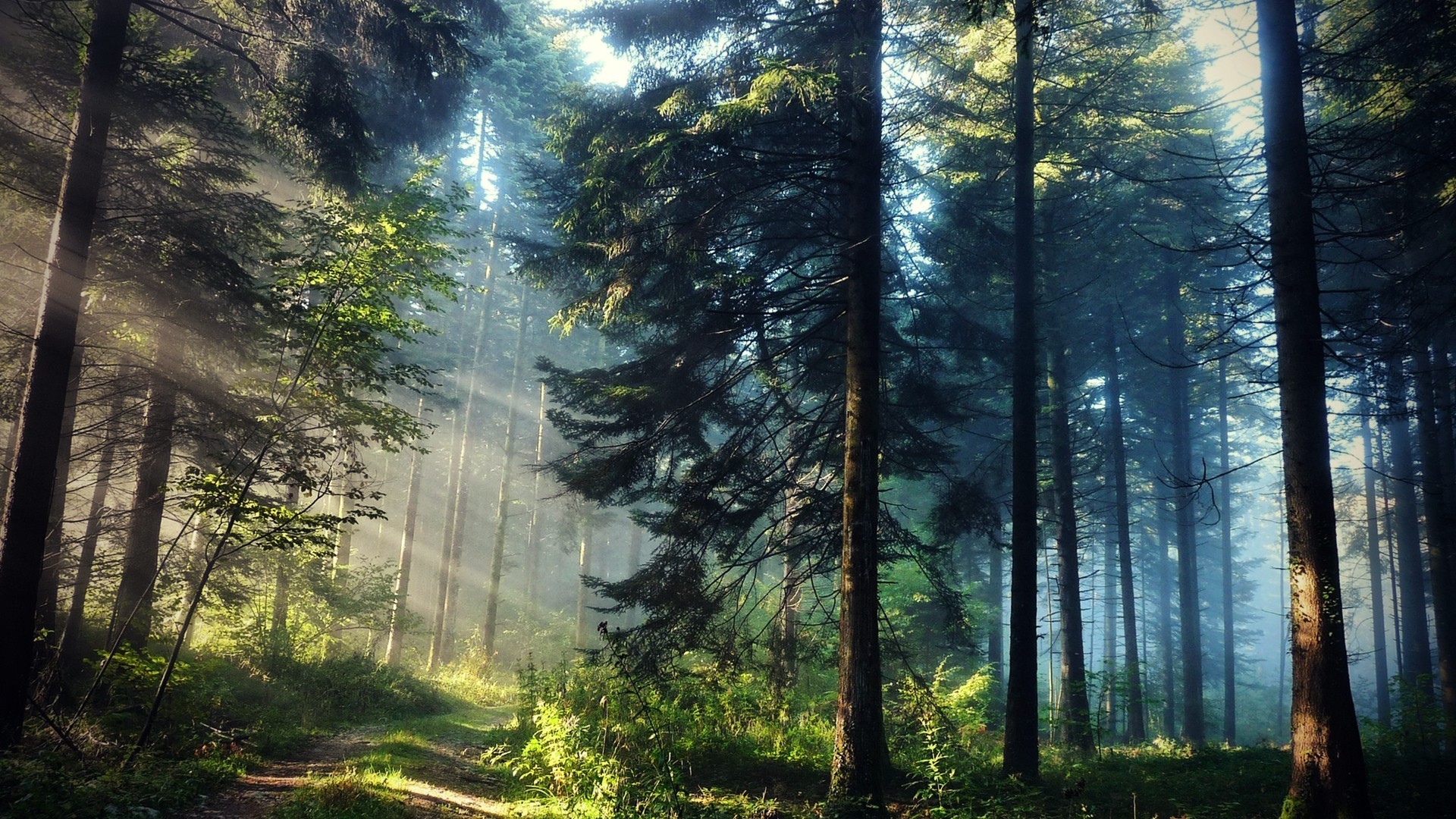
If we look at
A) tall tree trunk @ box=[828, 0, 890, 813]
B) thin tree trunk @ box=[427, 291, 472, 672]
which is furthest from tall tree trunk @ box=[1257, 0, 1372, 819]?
thin tree trunk @ box=[427, 291, 472, 672]

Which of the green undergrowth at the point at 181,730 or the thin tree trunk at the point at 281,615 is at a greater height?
the thin tree trunk at the point at 281,615

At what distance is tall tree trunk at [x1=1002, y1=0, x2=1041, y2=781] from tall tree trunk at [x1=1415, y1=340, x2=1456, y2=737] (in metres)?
8.68

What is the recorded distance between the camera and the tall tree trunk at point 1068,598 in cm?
1340

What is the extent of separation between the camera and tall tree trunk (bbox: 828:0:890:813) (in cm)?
732

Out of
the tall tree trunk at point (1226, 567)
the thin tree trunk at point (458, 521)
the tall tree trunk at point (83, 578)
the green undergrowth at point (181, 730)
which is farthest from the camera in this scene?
the thin tree trunk at point (458, 521)

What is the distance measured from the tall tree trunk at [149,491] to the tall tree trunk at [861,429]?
419 inches

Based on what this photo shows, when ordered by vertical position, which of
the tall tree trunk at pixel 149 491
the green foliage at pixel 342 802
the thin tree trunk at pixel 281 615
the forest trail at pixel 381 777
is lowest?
the forest trail at pixel 381 777

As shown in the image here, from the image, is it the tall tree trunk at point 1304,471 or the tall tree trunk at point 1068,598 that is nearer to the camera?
the tall tree trunk at point 1304,471

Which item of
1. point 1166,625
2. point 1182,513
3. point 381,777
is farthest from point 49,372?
point 1166,625

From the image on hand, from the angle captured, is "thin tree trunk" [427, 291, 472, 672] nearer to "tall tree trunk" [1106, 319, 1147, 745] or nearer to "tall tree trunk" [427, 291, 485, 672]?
"tall tree trunk" [427, 291, 485, 672]

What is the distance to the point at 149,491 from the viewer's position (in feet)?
36.6

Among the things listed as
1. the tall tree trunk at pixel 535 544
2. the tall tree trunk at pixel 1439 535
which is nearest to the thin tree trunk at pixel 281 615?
the tall tree trunk at pixel 535 544

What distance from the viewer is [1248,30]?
26.1ft

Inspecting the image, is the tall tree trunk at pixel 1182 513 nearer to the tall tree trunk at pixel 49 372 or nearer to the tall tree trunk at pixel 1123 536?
the tall tree trunk at pixel 1123 536
